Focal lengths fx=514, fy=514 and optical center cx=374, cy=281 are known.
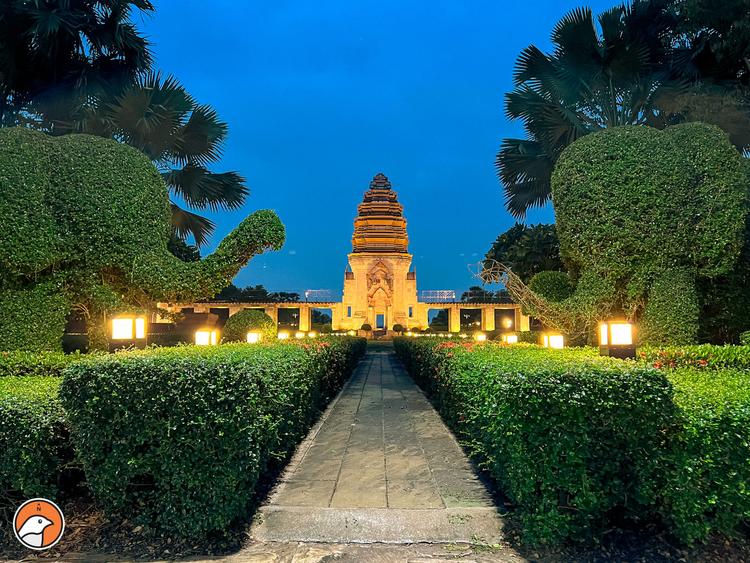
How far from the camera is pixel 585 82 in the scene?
12.1 m

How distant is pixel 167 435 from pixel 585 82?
40.0ft

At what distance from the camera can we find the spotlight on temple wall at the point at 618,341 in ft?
17.0

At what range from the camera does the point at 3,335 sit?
Answer: 7.09 meters

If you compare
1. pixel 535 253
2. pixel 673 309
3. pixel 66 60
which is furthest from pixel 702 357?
pixel 535 253

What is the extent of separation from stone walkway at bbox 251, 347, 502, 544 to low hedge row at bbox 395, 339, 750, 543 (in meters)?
0.67

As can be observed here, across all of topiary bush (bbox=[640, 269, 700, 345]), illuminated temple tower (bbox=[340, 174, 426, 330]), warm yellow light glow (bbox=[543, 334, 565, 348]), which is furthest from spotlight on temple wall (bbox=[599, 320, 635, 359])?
illuminated temple tower (bbox=[340, 174, 426, 330])

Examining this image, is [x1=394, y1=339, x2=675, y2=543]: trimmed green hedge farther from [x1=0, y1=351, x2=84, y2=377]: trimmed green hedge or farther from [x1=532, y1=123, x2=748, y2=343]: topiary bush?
[x1=0, y1=351, x2=84, y2=377]: trimmed green hedge

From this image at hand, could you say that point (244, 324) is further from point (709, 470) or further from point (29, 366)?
point (709, 470)

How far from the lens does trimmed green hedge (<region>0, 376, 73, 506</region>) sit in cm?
350

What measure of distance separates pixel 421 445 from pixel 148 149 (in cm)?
1050

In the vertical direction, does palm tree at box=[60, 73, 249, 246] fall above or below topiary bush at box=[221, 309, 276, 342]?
above

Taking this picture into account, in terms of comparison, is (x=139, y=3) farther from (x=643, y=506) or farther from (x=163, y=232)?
(x=643, y=506)

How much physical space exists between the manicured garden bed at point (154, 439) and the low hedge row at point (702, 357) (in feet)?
14.8

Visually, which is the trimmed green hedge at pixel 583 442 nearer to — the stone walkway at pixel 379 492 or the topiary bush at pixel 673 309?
the stone walkway at pixel 379 492
